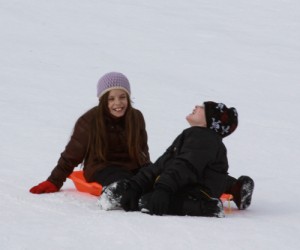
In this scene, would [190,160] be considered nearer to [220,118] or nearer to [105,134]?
[220,118]

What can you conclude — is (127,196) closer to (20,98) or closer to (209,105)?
(209,105)

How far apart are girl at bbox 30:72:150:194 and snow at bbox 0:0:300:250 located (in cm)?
17

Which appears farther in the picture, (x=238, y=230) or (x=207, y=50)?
(x=207, y=50)

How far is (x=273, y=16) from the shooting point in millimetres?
17000

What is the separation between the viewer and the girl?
14.9ft

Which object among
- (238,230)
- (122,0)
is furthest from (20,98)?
(122,0)

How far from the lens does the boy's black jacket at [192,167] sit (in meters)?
3.96

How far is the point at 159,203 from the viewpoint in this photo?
12.7 ft

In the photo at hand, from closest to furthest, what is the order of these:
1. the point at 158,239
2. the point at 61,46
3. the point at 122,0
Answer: the point at 158,239 → the point at 61,46 → the point at 122,0

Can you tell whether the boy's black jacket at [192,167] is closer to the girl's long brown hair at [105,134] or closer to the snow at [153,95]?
the snow at [153,95]

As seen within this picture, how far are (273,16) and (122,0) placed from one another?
3.55 m

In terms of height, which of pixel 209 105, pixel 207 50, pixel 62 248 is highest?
pixel 207 50

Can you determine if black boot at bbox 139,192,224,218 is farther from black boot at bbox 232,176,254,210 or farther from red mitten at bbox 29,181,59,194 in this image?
red mitten at bbox 29,181,59,194

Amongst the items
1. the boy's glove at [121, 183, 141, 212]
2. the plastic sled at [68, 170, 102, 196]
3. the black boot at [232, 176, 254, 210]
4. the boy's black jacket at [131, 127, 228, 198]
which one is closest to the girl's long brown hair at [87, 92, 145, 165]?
the plastic sled at [68, 170, 102, 196]
